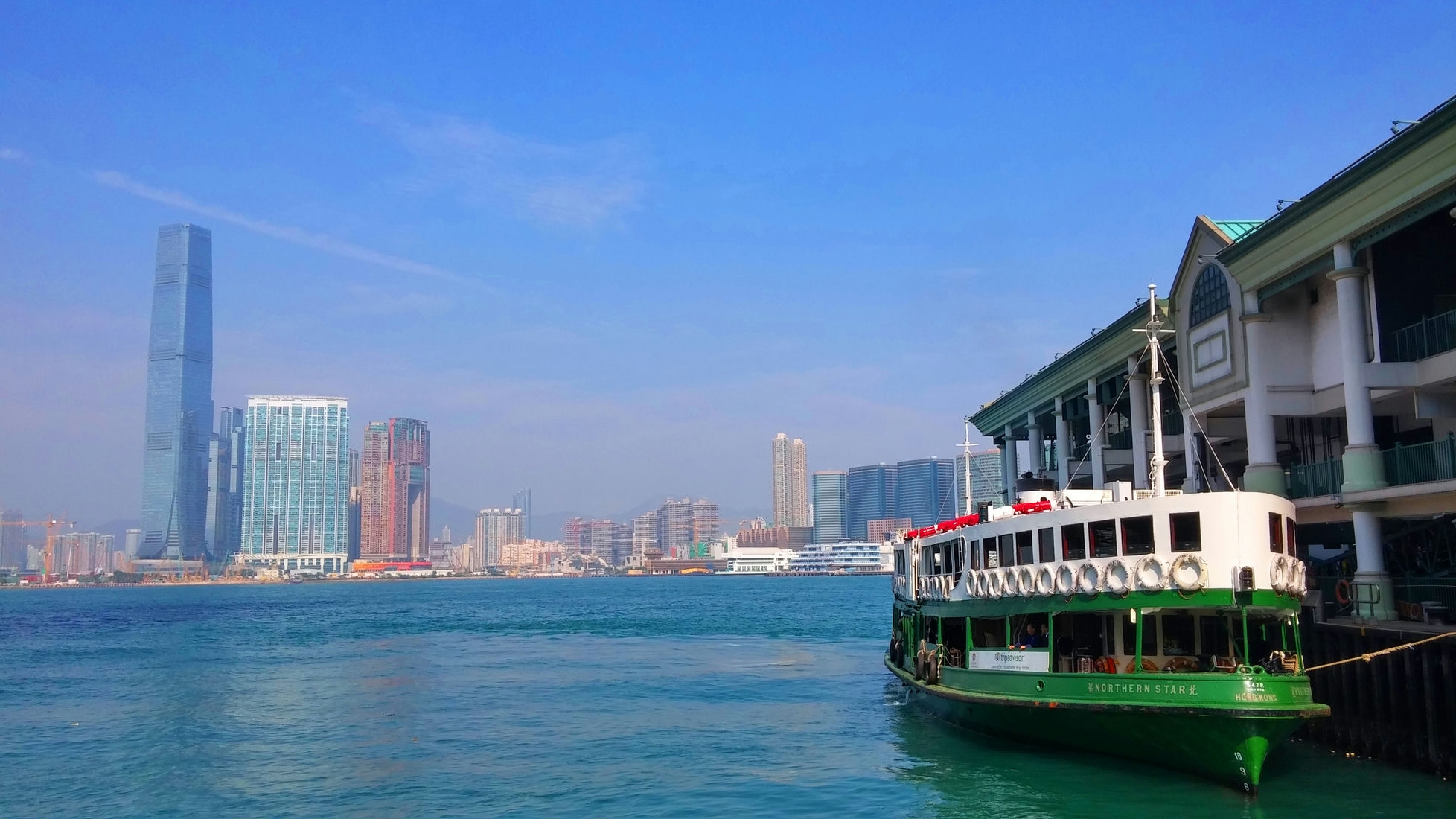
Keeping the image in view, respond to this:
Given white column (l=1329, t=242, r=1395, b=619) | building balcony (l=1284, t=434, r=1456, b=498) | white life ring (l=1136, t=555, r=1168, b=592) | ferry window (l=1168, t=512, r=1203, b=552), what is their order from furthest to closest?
white column (l=1329, t=242, r=1395, b=619), building balcony (l=1284, t=434, r=1456, b=498), ferry window (l=1168, t=512, r=1203, b=552), white life ring (l=1136, t=555, r=1168, b=592)

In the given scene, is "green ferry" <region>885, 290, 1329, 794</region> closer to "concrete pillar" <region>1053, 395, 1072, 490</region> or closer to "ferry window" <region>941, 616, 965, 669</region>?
"ferry window" <region>941, 616, 965, 669</region>

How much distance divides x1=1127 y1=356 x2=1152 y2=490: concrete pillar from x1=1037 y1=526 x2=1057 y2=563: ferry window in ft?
51.9

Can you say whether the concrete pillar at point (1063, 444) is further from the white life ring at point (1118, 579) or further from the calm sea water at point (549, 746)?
the white life ring at point (1118, 579)

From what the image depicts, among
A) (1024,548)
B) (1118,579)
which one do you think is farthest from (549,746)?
(1118,579)

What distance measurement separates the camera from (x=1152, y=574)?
22578mm

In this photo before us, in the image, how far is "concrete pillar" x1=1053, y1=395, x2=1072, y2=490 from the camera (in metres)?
51.7

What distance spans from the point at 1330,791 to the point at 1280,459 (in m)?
18.0

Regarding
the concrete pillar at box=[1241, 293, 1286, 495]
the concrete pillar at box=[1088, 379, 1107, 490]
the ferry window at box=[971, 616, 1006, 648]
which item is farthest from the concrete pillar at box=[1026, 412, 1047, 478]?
the ferry window at box=[971, 616, 1006, 648]

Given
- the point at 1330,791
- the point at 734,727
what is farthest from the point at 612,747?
the point at 1330,791

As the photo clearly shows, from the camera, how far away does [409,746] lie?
1218 inches

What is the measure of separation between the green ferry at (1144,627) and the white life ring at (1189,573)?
2 cm

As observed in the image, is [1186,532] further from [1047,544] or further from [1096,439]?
[1096,439]

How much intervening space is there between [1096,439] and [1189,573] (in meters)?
22.6

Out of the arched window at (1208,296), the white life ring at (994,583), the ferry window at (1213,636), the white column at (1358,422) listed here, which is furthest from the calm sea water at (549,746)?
the arched window at (1208,296)
